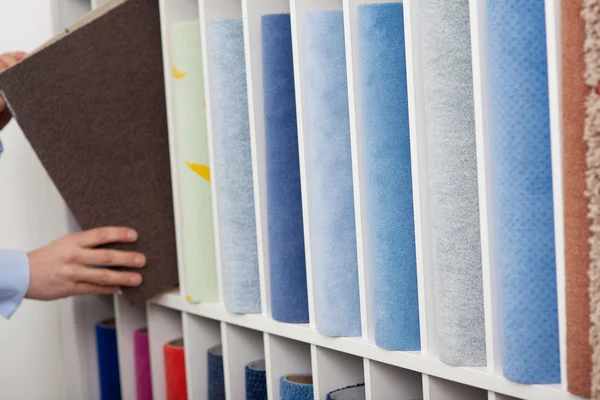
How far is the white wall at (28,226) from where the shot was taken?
Answer: 1.23m

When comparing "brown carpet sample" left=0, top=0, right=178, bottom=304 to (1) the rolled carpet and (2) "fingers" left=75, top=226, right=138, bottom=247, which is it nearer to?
(2) "fingers" left=75, top=226, right=138, bottom=247

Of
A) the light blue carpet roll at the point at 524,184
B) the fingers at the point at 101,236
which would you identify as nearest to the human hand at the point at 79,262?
the fingers at the point at 101,236

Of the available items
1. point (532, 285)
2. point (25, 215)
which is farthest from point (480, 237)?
point (25, 215)

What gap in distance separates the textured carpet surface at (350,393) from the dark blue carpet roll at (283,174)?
10cm

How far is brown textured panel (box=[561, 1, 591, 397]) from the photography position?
56 cm

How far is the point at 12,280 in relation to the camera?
1.04 m

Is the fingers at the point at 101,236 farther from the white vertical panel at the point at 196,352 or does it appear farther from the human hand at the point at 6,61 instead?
the human hand at the point at 6,61

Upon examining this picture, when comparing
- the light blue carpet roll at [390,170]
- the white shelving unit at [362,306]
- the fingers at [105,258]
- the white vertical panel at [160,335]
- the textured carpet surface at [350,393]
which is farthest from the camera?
the white vertical panel at [160,335]

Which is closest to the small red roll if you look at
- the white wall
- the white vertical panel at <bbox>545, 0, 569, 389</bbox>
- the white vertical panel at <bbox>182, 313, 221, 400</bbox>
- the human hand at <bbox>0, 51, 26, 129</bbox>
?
the white vertical panel at <bbox>182, 313, 221, 400</bbox>

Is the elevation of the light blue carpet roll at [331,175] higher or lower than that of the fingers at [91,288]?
higher

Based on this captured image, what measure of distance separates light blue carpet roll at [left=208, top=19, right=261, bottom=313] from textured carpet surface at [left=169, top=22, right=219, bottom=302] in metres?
0.07

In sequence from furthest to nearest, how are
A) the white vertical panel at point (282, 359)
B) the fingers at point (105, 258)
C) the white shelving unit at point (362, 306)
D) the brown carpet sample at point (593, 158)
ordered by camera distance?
1. the fingers at point (105, 258)
2. the white vertical panel at point (282, 359)
3. the white shelving unit at point (362, 306)
4. the brown carpet sample at point (593, 158)

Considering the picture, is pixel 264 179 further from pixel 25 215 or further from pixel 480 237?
pixel 25 215

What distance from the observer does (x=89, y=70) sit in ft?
3.35
